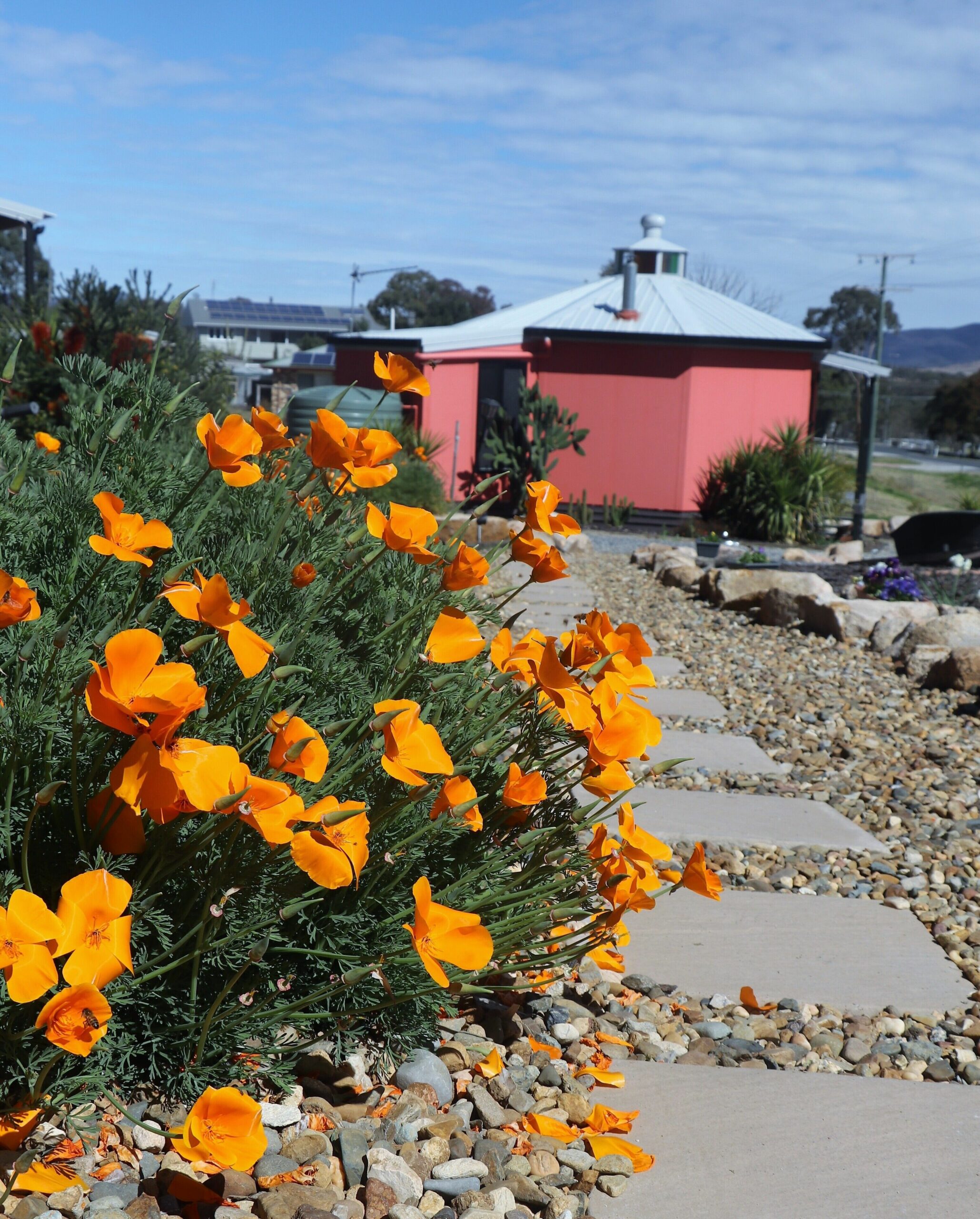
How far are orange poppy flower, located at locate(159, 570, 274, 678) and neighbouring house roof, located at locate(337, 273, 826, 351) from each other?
1264cm

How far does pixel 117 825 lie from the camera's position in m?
1.47

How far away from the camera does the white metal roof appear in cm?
1209

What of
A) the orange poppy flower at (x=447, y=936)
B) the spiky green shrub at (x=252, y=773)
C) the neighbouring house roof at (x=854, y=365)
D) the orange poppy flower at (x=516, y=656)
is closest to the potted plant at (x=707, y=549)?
the neighbouring house roof at (x=854, y=365)

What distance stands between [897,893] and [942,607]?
17.7 feet

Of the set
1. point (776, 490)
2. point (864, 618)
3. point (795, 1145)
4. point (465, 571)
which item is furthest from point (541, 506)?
point (776, 490)

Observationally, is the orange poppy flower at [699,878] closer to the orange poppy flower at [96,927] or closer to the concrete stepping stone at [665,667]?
the orange poppy flower at [96,927]

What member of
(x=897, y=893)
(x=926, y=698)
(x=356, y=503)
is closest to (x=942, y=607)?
(x=926, y=698)

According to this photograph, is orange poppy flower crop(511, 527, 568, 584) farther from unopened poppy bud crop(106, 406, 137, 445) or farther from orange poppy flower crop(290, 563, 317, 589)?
unopened poppy bud crop(106, 406, 137, 445)

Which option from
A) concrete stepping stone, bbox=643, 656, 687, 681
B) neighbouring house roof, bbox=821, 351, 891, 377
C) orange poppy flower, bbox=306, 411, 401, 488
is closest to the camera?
orange poppy flower, bbox=306, 411, 401, 488

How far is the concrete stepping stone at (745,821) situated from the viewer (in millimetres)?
3379

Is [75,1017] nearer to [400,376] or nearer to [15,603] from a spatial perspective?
[15,603]

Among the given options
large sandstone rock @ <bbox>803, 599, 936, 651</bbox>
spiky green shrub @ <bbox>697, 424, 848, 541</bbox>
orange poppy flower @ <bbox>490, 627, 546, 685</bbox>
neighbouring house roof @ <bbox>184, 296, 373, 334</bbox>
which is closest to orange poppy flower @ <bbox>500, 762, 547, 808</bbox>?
orange poppy flower @ <bbox>490, 627, 546, 685</bbox>

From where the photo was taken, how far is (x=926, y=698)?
5.66 m

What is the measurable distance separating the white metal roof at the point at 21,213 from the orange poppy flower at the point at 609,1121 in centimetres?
1258
